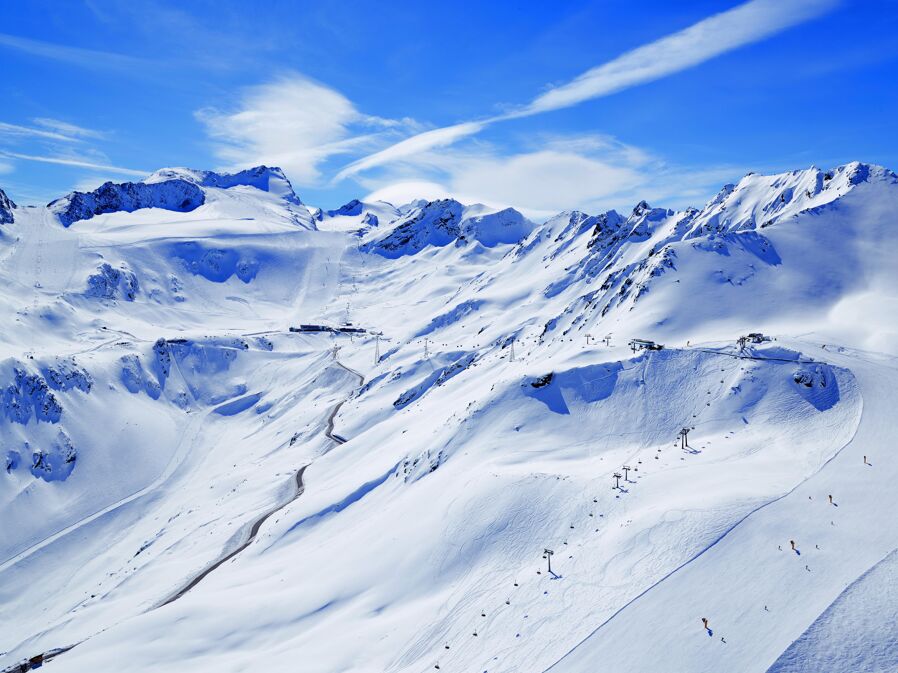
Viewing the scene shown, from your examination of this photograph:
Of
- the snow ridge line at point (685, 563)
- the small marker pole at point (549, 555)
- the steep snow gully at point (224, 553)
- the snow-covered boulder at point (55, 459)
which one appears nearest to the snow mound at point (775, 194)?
the steep snow gully at point (224, 553)

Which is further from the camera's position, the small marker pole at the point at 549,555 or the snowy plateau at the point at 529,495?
the small marker pole at the point at 549,555

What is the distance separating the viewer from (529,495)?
3791 cm

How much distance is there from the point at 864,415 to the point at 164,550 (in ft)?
251

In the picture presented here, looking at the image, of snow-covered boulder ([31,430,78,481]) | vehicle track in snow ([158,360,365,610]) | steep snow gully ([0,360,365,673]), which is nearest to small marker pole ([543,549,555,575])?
steep snow gully ([0,360,365,673])

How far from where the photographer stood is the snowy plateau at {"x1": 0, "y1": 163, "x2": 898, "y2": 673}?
2384 cm

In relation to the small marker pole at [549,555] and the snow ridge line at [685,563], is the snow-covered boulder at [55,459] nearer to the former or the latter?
the small marker pole at [549,555]

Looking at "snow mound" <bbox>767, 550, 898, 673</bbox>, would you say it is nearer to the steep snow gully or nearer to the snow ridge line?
the snow ridge line

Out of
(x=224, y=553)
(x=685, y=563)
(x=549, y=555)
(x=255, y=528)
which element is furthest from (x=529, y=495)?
(x=255, y=528)

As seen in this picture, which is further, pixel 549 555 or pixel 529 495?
pixel 529 495

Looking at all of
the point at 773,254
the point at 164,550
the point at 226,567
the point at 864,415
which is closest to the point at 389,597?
the point at 226,567

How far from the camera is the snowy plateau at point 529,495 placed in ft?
78.2

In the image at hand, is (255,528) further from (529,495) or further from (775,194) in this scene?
(775,194)

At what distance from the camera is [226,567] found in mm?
51938

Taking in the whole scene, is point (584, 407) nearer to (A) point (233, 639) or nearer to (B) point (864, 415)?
(B) point (864, 415)
